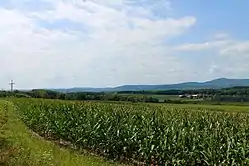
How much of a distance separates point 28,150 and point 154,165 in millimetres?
5162

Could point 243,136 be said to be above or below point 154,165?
above

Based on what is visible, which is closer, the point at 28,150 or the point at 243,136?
the point at 243,136

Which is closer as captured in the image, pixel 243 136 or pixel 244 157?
pixel 244 157

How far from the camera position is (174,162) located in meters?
13.6

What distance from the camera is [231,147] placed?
13.1 meters

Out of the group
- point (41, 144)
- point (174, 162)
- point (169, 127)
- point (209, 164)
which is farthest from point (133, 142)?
point (41, 144)

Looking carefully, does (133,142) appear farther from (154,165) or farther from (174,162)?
(174,162)

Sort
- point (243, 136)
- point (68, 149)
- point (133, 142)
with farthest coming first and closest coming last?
point (68, 149) < point (133, 142) < point (243, 136)

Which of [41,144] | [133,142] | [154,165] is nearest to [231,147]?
[154,165]

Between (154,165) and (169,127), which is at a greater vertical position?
(169,127)

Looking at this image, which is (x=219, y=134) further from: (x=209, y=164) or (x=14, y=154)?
(x=14, y=154)

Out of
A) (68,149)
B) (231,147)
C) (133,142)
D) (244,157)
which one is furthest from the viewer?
(68,149)

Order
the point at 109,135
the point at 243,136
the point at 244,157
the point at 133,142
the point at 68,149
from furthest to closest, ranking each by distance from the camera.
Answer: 1. the point at 68,149
2. the point at 109,135
3. the point at 133,142
4. the point at 243,136
5. the point at 244,157

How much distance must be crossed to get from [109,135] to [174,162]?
4675 millimetres
